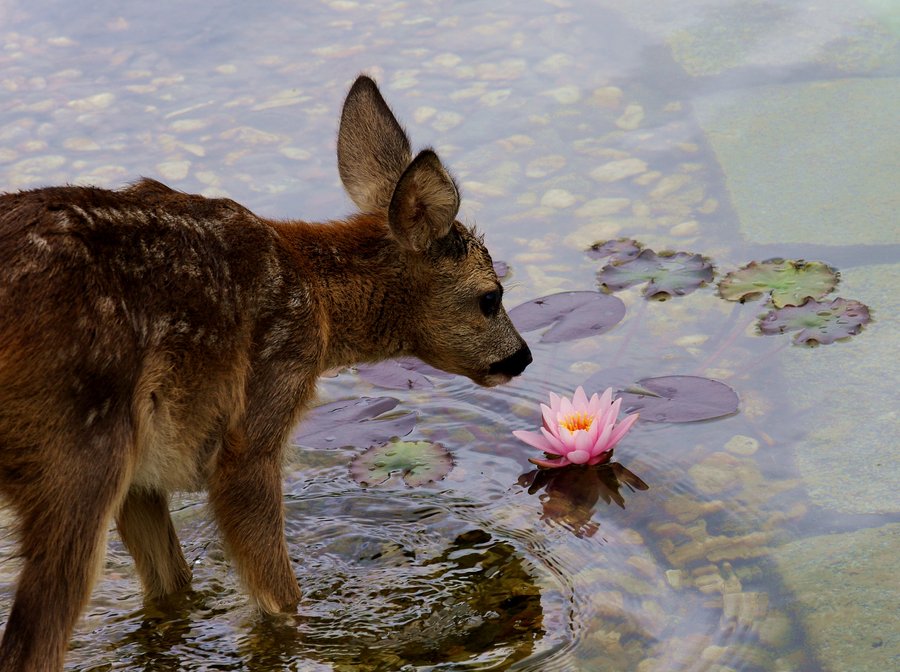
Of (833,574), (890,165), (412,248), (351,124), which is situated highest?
(351,124)

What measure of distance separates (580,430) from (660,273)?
1787 millimetres

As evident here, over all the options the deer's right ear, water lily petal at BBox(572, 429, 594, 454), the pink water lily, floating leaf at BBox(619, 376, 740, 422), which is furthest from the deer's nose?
the deer's right ear

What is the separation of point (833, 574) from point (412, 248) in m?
2.25

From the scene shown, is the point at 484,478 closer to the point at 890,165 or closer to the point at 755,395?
the point at 755,395

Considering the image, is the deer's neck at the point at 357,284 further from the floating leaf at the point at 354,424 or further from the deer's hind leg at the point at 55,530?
the deer's hind leg at the point at 55,530

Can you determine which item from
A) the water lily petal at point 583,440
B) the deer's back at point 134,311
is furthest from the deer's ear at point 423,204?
the water lily petal at point 583,440

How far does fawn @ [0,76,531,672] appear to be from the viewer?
4539mm

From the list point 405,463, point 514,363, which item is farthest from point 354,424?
point 514,363

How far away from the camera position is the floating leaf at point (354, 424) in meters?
6.62

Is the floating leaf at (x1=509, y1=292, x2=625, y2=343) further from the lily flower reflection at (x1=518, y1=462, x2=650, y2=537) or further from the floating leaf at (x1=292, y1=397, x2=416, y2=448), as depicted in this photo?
the lily flower reflection at (x1=518, y1=462, x2=650, y2=537)

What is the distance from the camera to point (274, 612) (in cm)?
552

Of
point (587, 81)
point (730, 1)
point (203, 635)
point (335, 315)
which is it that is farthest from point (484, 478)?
point (730, 1)

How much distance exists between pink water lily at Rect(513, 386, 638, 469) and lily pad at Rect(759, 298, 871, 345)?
1257 millimetres

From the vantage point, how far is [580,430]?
243 inches
